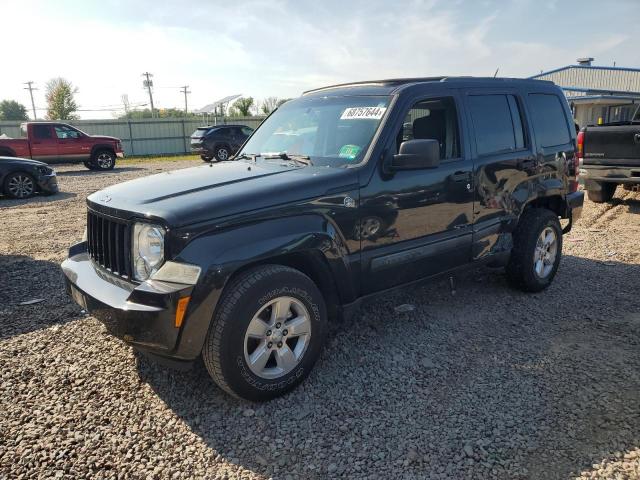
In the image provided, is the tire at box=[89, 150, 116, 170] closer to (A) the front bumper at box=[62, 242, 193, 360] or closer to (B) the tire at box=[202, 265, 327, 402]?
(A) the front bumper at box=[62, 242, 193, 360]

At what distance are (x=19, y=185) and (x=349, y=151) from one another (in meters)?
10.7

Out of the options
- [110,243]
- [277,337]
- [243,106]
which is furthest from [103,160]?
[243,106]

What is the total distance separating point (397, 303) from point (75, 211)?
759cm

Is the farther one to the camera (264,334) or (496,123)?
(496,123)

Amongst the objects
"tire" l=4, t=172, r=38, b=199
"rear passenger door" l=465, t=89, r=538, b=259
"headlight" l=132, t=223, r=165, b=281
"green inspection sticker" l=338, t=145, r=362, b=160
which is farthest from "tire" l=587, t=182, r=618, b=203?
"tire" l=4, t=172, r=38, b=199

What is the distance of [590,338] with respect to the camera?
3947 millimetres

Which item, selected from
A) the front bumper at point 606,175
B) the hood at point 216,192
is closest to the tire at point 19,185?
the hood at point 216,192

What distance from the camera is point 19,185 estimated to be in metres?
11.4

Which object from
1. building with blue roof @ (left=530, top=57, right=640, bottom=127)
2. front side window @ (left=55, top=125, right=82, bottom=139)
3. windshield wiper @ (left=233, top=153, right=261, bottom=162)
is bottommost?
front side window @ (left=55, top=125, right=82, bottom=139)

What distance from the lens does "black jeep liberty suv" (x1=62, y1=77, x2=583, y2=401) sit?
275 cm

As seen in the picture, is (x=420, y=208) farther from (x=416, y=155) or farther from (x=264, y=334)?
(x=264, y=334)

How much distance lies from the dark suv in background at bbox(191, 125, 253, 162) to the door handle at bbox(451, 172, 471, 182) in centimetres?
1773

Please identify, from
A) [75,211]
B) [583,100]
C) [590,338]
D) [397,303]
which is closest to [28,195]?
[75,211]

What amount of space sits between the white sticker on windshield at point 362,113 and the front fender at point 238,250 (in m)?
0.98
